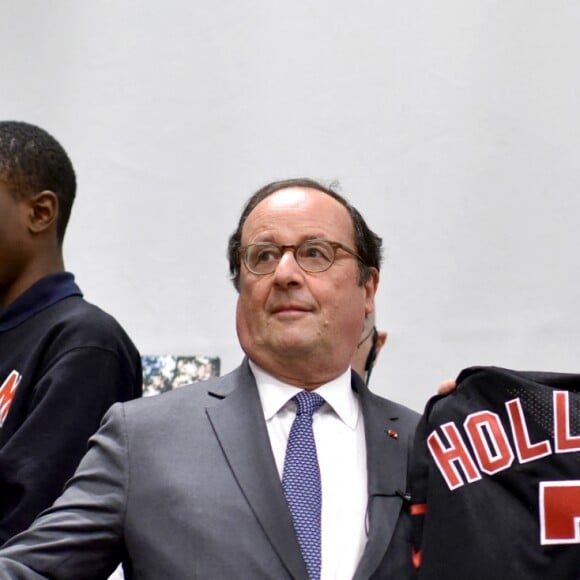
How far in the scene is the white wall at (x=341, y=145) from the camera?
3178 mm

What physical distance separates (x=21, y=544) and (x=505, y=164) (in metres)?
1.96

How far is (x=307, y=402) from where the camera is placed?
188 centimetres

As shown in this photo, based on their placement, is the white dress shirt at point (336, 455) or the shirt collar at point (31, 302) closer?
the white dress shirt at point (336, 455)

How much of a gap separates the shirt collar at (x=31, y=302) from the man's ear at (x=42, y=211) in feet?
0.42

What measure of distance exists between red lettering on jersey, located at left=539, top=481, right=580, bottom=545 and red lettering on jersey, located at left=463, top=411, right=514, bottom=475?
73 millimetres

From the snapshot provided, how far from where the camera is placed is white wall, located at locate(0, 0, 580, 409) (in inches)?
125

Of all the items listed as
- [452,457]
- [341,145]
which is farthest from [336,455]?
[341,145]

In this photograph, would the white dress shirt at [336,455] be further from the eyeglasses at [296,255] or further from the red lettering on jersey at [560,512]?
the red lettering on jersey at [560,512]

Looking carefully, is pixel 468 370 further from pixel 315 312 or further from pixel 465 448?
pixel 315 312

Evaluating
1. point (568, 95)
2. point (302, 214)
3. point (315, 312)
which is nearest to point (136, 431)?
point (315, 312)

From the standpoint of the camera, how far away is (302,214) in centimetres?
200

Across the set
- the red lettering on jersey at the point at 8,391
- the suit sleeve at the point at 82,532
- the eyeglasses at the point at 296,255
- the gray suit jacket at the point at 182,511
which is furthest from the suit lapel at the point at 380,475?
the red lettering on jersey at the point at 8,391

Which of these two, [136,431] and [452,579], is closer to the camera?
[452,579]

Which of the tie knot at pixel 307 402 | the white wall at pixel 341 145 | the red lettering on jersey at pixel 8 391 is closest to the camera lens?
the tie knot at pixel 307 402
